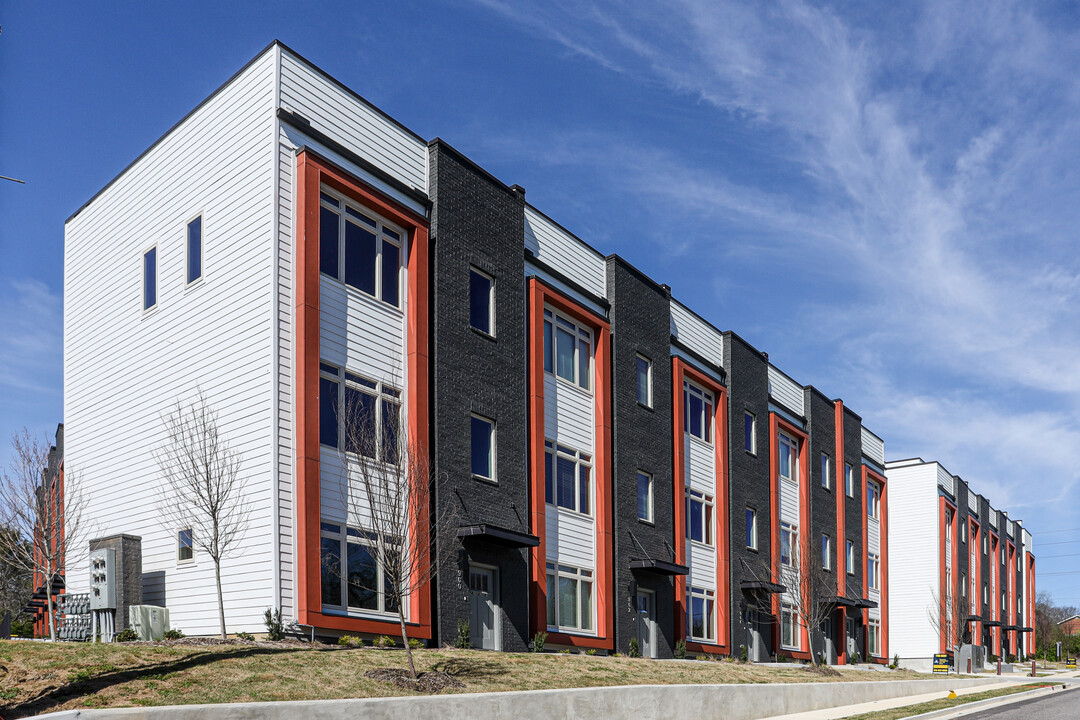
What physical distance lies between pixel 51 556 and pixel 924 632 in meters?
53.0

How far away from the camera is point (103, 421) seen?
26.1m

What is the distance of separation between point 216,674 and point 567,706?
632 cm

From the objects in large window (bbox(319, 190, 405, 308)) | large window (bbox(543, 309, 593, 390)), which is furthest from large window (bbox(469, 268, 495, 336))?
large window (bbox(543, 309, 593, 390))

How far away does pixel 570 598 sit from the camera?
28.9m

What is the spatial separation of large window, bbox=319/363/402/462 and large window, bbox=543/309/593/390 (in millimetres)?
7317

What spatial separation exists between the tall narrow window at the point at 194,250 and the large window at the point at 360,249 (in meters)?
3.41

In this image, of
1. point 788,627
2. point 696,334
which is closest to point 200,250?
point 696,334

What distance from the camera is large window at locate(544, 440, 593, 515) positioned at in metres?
28.8

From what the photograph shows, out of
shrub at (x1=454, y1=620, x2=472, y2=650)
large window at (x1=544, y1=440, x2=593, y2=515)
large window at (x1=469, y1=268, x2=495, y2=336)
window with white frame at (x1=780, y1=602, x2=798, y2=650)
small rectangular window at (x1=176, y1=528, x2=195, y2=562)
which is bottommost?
window with white frame at (x1=780, y1=602, x2=798, y2=650)

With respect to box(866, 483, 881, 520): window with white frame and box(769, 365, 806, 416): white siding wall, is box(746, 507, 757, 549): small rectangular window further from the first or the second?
box(866, 483, 881, 520): window with white frame

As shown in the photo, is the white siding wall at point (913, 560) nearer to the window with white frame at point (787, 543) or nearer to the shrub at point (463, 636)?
the window with white frame at point (787, 543)

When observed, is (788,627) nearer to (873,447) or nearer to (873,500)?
(873,500)

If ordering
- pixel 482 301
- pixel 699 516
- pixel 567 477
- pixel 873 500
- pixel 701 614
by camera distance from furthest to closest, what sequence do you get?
pixel 873 500
pixel 699 516
pixel 701 614
pixel 567 477
pixel 482 301

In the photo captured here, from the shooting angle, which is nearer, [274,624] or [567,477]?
[274,624]
